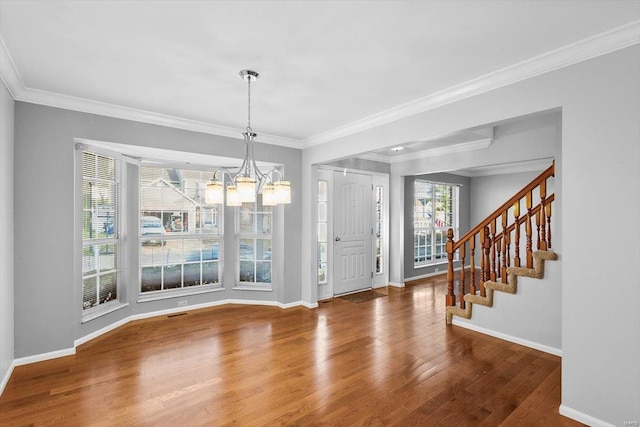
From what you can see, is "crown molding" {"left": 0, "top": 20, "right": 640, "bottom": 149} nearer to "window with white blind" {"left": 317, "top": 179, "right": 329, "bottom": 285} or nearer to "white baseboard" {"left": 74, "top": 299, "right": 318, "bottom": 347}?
"window with white blind" {"left": 317, "top": 179, "right": 329, "bottom": 285}

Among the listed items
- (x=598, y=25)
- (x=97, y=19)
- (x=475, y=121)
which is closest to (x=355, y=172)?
(x=475, y=121)

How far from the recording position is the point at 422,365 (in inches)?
119

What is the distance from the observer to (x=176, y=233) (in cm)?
466

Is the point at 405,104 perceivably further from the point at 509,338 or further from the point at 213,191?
the point at 509,338

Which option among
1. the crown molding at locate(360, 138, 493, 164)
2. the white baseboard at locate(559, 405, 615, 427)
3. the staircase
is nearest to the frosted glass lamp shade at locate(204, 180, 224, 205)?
the staircase

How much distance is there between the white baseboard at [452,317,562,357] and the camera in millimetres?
3332

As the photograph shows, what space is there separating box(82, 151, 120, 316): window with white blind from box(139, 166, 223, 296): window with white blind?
35 cm

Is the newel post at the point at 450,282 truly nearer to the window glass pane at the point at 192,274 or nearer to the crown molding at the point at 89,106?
the crown molding at the point at 89,106

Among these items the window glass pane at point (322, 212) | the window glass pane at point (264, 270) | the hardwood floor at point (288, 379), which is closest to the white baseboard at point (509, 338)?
the hardwood floor at point (288, 379)

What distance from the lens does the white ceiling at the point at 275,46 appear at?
1.86 meters

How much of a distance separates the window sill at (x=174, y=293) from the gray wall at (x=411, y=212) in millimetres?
3836

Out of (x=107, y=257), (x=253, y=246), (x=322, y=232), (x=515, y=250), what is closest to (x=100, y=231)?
(x=107, y=257)

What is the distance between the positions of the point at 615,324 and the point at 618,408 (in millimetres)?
541

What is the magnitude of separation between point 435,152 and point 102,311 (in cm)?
548
